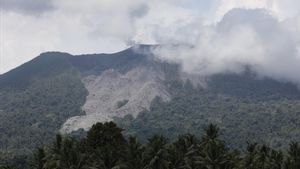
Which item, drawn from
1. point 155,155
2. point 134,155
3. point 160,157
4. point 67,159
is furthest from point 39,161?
point 160,157

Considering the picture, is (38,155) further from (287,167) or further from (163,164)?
(287,167)

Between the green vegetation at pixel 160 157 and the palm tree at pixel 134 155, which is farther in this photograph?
the palm tree at pixel 134 155

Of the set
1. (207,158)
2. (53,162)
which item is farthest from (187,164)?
(53,162)

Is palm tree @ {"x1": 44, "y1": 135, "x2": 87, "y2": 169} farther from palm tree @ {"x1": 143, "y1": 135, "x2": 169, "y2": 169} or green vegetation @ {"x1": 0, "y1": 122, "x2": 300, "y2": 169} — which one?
palm tree @ {"x1": 143, "y1": 135, "x2": 169, "y2": 169}

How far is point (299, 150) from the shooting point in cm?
13200

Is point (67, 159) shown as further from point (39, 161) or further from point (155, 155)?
point (155, 155)

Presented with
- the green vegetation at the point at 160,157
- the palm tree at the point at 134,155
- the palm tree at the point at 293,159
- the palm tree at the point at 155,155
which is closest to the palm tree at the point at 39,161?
the green vegetation at the point at 160,157

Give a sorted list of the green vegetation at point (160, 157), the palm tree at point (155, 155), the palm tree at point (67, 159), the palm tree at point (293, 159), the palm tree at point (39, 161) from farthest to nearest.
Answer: the palm tree at point (39, 161) < the palm tree at point (67, 159) < the palm tree at point (155, 155) < the palm tree at point (293, 159) < the green vegetation at point (160, 157)

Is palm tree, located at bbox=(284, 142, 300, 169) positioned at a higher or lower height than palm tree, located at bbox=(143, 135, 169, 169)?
lower

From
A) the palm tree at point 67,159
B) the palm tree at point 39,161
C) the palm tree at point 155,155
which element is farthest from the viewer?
the palm tree at point 39,161

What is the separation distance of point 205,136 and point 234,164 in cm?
1577

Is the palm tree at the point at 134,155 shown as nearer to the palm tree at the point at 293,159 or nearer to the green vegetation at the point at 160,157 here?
the green vegetation at the point at 160,157

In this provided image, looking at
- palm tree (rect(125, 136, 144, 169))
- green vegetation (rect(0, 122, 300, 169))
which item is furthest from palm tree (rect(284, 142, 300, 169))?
palm tree (rect(125, 136, 144, 169))

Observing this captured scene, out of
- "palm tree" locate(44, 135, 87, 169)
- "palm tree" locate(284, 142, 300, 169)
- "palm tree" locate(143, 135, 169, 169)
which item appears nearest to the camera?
"palm tree" locate(284, 142, 300, 169)
